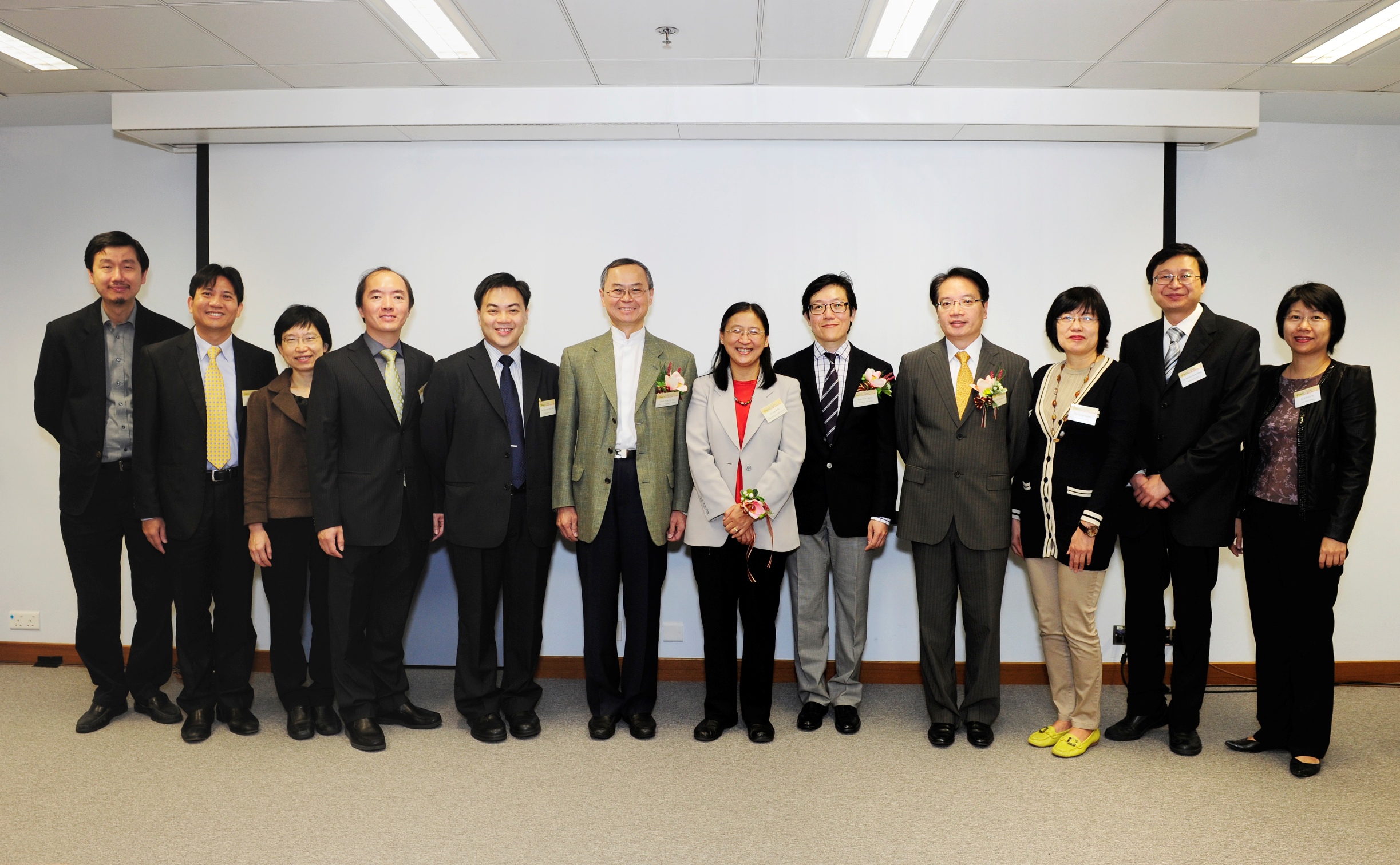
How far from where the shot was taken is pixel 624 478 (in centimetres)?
347

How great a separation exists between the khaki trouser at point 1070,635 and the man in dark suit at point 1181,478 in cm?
23

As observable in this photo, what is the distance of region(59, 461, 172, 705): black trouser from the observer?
366 centimetres

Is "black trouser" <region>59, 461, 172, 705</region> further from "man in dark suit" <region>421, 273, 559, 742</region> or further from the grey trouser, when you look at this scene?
the grey trouser

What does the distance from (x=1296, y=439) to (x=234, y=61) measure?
4884mm

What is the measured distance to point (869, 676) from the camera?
4.38 meters

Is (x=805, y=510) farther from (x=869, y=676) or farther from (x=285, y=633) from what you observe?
(x=285, y=633)

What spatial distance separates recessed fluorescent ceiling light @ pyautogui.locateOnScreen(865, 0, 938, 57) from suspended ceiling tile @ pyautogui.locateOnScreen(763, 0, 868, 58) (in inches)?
4.6

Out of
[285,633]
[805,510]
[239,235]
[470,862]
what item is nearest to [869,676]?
[805,510]

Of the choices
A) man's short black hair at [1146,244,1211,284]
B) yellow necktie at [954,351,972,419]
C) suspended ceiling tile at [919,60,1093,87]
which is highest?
suspended ceiling tile at [919,60,1093,87]

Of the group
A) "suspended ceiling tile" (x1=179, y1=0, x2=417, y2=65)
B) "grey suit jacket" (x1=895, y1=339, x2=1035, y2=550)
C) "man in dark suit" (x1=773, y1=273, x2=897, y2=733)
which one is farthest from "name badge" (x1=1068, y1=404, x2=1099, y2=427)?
"suspended ceiling tile" (x1=179, y1=0, x2=417, y2=65)

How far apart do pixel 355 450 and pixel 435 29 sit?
1.83 metres

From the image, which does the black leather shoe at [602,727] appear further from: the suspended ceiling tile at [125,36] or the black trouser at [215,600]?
the suspended ceiling tile at [125,36]

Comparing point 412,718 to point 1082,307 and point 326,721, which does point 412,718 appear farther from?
point 1082,307

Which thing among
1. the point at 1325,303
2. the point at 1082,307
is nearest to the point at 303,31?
the point at 1082,307
